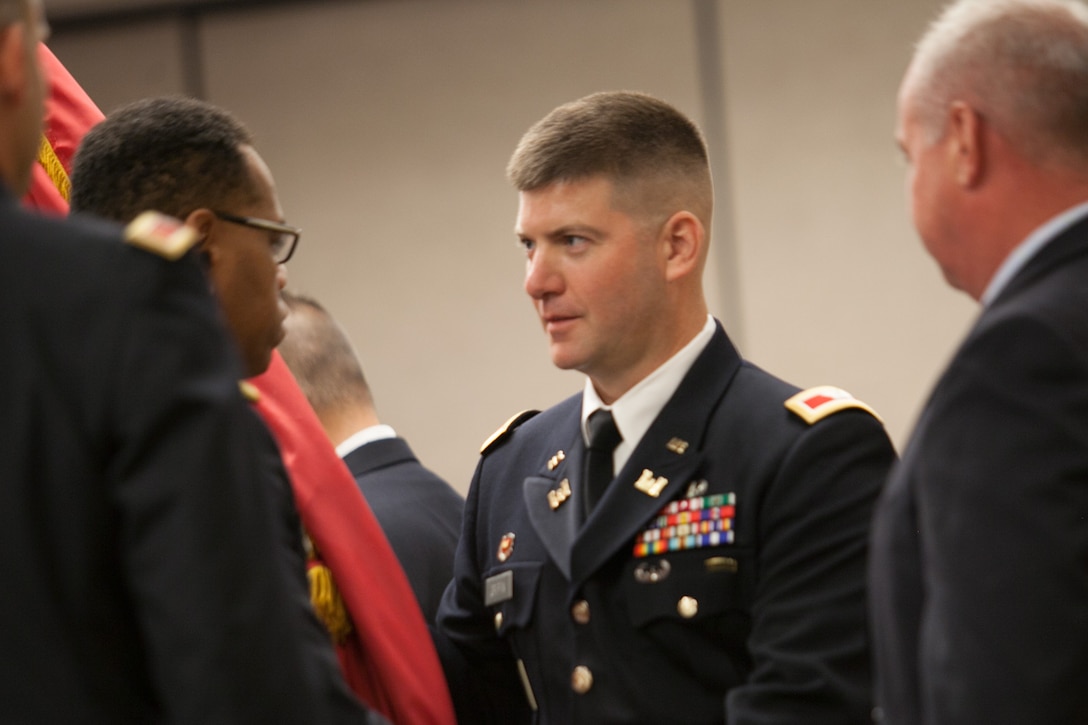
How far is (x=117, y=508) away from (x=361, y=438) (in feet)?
4.81

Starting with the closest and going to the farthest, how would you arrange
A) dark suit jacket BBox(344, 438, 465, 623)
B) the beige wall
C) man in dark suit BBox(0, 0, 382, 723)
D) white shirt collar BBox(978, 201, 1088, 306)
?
man in dark suit BBox(0, 0, 382, 723), white shirt collar BBox(978, 201, 1088, 306), dark suit jacket BBox(344, 438, 465, 623), the beige wall

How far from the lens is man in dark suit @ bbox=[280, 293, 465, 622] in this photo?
2189 millimetres

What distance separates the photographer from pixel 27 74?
3.37 ft

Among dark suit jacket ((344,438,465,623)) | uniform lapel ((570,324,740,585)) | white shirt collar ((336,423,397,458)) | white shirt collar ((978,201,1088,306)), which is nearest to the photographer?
white shirt collar ((978,201,1088,306))

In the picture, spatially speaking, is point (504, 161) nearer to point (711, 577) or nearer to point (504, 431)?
point (504, 431)

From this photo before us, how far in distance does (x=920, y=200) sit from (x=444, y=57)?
3.38m

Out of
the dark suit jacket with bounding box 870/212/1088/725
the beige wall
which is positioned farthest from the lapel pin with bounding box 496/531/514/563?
the beige wall

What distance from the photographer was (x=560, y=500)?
5.94 ft

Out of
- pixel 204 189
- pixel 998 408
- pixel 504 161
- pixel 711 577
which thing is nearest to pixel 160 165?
pixel 204 189

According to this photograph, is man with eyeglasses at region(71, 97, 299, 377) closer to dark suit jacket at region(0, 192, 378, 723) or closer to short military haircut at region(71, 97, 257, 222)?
short military haircut at region(71, 97, 257, 222)

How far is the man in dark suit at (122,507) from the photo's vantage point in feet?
3.06

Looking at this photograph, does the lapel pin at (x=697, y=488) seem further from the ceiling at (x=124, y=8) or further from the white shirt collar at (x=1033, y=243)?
the ceiling at (x=124, y=8)

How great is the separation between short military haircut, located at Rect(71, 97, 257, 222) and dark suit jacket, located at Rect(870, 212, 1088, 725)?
80 centimetres

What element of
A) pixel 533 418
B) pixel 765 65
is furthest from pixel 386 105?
pixel 533 418
